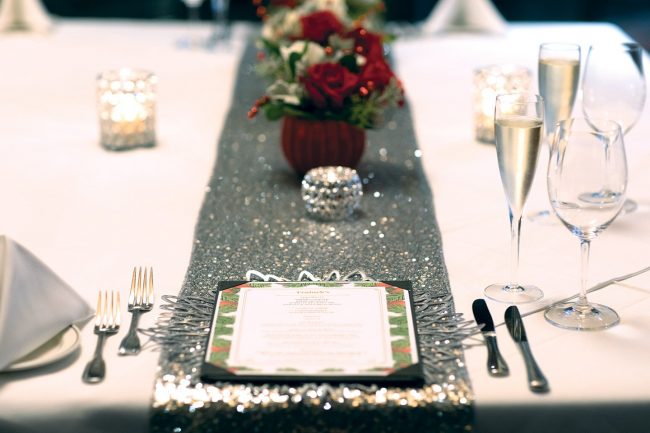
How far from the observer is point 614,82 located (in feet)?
4.54

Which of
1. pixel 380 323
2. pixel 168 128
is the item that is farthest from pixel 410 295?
pixel 168 128

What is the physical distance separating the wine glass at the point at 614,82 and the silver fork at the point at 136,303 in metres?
0.71

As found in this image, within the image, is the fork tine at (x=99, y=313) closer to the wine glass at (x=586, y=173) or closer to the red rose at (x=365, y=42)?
the wine glass at (x=586, y=173)

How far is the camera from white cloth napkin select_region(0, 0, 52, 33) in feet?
9.53

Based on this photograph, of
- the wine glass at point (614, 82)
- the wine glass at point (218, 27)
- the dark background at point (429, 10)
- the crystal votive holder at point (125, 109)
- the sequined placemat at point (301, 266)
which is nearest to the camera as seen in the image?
the sequined placemat at point (301, 266)

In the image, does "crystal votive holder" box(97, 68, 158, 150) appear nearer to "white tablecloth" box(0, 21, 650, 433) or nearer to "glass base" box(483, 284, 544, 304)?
"white tablecloth" box(0, 21, 650, 433)

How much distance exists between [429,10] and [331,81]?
10.0ft

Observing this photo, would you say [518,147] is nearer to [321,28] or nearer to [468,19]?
[321,28]

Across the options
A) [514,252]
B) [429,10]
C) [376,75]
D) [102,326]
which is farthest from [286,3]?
[429,10]

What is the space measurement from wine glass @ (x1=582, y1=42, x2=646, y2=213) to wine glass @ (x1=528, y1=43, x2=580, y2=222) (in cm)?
4

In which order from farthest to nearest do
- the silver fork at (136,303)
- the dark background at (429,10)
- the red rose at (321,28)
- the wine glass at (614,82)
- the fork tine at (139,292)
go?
the dark background at (429,10) → the red rose at (321,28) → the wine glass at (614,82) → the fork tine at (139,292) → the silver fork at (136,303)

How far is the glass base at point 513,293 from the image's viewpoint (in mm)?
1106

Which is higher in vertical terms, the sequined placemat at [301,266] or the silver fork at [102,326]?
the silver fork at [102,326]

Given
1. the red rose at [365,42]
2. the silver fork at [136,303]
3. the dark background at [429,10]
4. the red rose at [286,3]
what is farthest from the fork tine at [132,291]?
the dark background at [429,10]
